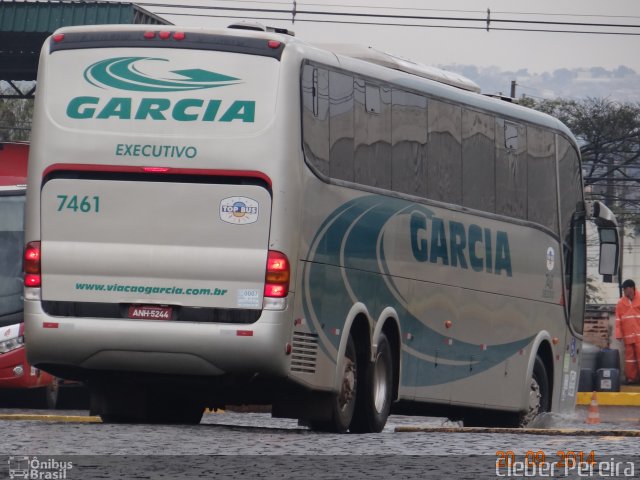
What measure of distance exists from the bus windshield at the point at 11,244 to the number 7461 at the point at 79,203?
7.54 meters

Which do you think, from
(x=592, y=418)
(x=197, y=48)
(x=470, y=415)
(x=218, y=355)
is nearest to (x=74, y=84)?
(x=197, y=48)

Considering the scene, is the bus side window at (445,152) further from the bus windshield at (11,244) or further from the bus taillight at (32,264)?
the bus windshield at (11,244)

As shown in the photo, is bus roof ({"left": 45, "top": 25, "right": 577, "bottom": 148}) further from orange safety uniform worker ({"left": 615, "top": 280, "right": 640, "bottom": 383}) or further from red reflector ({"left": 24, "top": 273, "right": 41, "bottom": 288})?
orange safety uniform worker ({"left": 615, "top": 280, "right": 640, "bottom": 383})

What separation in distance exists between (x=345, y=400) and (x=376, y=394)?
0.76 metres

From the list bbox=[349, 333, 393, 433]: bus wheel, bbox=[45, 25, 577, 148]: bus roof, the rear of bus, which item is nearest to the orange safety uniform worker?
bbox=[45, 25, 577, 148]: bus roof

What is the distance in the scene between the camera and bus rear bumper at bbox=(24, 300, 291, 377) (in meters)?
13.2

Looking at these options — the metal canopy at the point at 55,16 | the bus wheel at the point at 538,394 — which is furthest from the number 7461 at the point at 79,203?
the metal canopy at the point at 55,16

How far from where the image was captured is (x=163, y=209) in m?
13.4

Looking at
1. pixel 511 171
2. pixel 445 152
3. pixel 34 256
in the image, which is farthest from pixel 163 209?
pixel 511 171

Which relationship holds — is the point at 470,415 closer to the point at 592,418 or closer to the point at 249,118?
the point at 592,418

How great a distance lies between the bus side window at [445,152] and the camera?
642 inches

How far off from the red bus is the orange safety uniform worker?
451 inches

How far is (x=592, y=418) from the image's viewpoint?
65.4 feet

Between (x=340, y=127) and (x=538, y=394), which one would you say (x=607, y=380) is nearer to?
(x=538, y=394)
